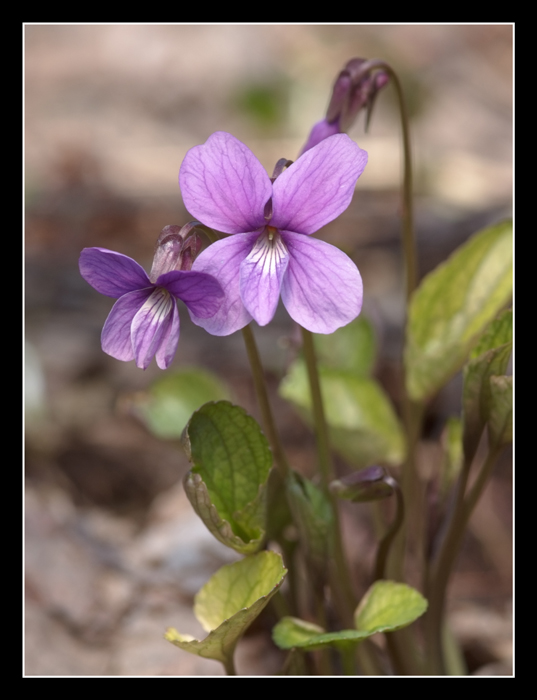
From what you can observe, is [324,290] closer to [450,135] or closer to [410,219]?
[410,219]

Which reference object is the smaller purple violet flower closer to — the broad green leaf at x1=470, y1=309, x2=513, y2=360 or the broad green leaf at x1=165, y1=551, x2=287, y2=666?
the broad green leaf at x1=165, y1=551, x2=287, y2=666

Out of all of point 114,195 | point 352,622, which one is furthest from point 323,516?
point 114,195

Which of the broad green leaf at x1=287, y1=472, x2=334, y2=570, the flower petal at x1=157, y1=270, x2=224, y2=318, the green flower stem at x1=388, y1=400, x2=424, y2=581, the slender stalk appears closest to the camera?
the flower petal at x1=157, y1=270, x2=224, y2=318

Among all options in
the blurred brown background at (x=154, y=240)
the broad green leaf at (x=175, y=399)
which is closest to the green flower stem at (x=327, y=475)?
the blurred brown background at (x=154, y=240)

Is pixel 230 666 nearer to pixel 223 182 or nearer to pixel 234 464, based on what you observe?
pixel 234 464

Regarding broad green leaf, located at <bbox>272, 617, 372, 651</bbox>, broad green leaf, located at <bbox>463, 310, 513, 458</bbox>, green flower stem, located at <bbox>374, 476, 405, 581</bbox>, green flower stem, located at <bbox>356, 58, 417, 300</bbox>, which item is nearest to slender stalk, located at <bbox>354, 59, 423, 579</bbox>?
green flower stem, located at <bbox>356, 58, 417, 300</bbox>
